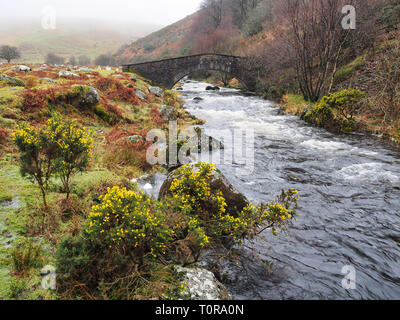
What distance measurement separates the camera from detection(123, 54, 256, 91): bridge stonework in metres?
27.7

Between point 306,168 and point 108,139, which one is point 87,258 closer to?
point 108,139

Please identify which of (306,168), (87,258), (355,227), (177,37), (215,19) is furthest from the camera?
(177,37)

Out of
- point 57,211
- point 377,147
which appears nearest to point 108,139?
point 57,211

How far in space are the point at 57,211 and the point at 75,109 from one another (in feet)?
26.7

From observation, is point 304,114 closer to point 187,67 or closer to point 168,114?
point 168,114

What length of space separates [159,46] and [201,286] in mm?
85239

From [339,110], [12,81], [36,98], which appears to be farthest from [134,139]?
[339,110]

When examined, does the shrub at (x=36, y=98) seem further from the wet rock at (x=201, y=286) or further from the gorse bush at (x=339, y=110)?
the gorse bush at (x=339, y=110)

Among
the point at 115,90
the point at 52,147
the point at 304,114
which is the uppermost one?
the point at 115,90

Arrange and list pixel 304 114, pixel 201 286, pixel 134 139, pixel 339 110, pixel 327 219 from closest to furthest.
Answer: pixel 201 286, pixel 327 219, pixel 134 139, pixel 339 110, pixel 304 114

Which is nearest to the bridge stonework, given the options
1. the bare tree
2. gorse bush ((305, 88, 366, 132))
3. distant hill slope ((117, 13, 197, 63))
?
the bare tree

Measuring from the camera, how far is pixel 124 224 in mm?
3096

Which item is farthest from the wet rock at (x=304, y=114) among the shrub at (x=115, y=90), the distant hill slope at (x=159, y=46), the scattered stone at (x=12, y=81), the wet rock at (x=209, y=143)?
the distant hill slope at (x=159, y=46)

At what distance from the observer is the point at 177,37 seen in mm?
80562
